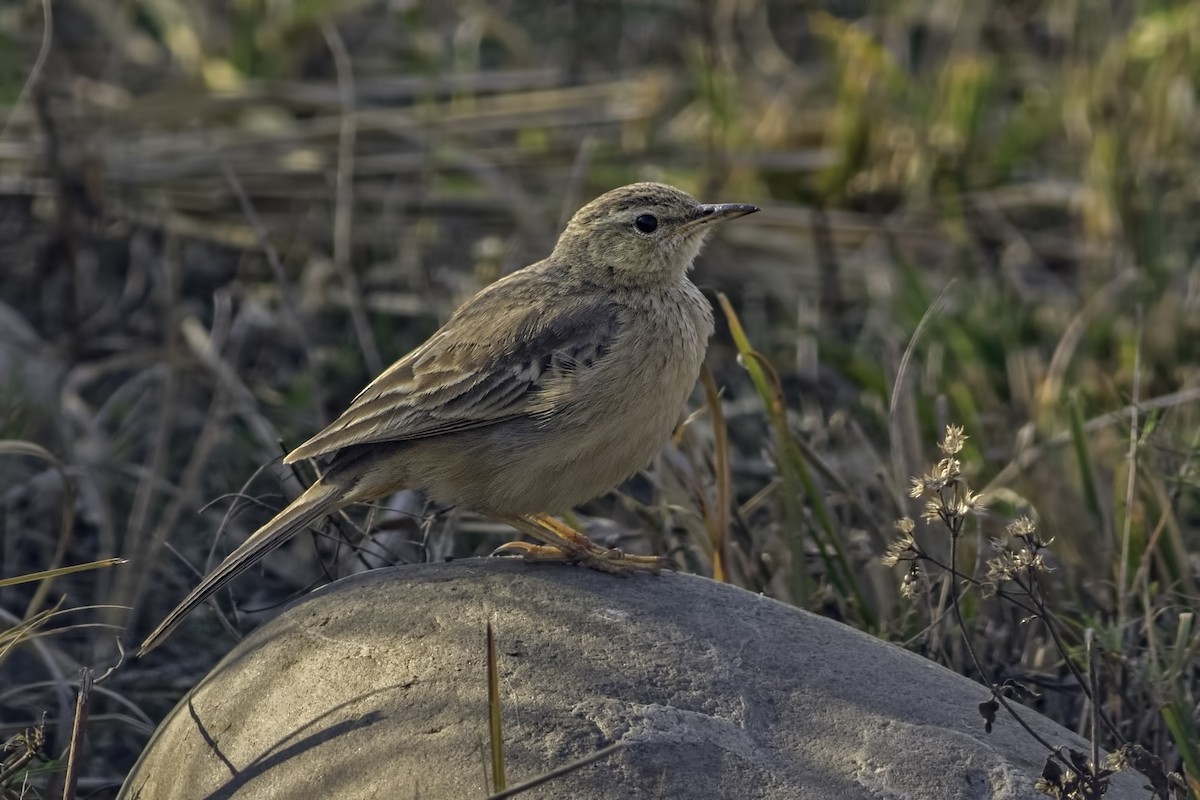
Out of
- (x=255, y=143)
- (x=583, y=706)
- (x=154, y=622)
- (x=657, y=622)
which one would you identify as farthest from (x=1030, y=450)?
(x=255, y=143)

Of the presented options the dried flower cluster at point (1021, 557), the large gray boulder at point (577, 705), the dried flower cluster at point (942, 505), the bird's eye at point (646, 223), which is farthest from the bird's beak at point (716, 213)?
the dried flower cluster at point (1021, 557)

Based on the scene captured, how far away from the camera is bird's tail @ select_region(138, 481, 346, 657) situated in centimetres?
427

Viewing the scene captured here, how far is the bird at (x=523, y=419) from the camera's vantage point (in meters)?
4.51

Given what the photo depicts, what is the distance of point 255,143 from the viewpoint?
8.29 m

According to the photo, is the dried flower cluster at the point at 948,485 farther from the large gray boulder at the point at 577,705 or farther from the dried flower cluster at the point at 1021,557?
the large gray boulder at the point at 577,705

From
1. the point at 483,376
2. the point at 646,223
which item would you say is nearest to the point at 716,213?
the point at 646,223

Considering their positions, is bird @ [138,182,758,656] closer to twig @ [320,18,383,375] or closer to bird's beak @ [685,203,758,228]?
bird's beak @ [685,203,758,228]

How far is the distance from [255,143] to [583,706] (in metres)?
5.31

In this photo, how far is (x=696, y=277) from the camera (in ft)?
26.9

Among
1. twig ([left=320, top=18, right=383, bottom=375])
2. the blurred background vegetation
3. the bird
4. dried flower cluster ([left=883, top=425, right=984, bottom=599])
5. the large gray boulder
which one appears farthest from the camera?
twig ([left=320, top=18, right=383, bottom=375])

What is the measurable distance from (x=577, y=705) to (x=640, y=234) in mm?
1884

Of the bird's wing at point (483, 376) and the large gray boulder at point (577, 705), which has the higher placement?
the bird's wing at point (483, 376)

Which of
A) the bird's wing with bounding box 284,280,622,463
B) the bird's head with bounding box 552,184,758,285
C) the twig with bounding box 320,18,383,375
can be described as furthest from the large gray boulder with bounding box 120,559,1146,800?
the twig with bounding box 320,18,383,375

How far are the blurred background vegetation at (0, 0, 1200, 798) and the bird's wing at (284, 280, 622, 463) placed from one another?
1.35 ft
